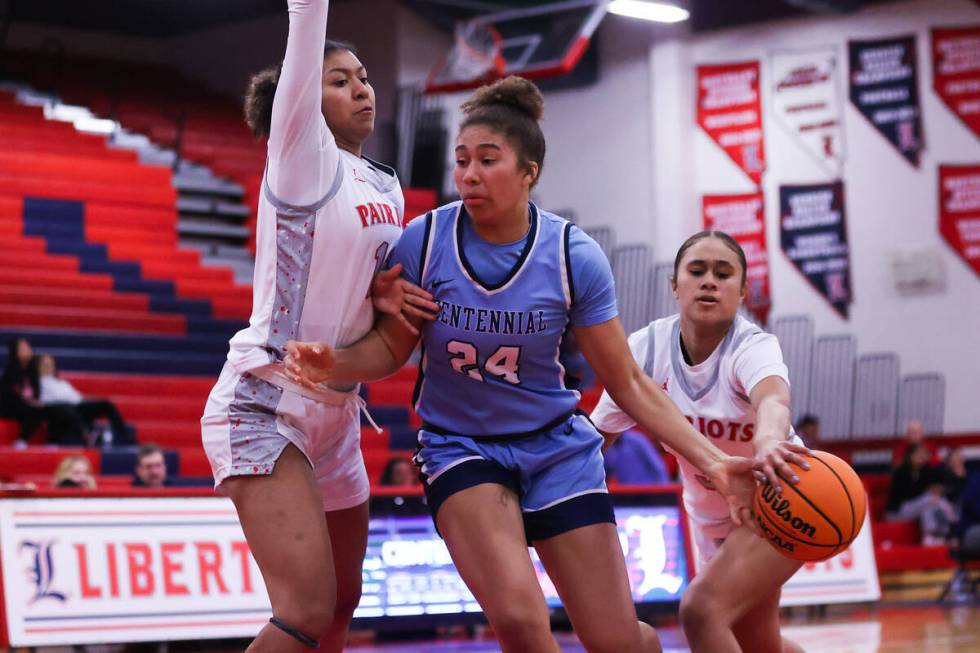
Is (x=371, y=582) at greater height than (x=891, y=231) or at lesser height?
lesser

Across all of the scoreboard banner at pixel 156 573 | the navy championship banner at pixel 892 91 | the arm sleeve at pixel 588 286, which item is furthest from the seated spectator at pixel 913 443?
the arm sleeve at pixel 588 286

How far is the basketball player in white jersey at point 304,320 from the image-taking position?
3896mm

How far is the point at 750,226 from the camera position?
61.0ft

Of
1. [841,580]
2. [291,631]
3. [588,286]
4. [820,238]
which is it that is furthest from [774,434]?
[820,238]

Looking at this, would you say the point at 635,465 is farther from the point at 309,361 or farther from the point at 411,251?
the point at 309,361

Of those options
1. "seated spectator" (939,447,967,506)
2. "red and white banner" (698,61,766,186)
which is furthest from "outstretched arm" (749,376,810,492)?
"red and white banner" (698,61,766,186)

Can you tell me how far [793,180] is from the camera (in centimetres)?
1838

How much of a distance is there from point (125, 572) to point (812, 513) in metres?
5.13

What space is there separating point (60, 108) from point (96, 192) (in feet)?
10.2

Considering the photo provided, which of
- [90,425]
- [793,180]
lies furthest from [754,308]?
[90,425]

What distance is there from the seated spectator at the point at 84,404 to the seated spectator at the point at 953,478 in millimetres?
8352

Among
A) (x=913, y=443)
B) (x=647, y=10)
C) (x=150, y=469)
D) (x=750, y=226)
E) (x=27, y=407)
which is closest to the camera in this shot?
(x=150, y=469)

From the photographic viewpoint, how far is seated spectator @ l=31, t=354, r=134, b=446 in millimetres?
12273

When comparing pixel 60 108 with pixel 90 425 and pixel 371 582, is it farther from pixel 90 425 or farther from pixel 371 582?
pixel 371 582
